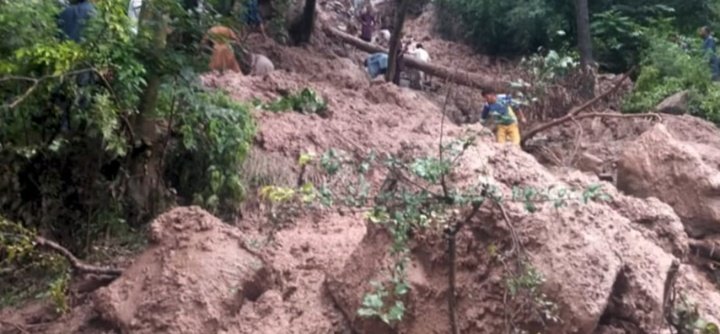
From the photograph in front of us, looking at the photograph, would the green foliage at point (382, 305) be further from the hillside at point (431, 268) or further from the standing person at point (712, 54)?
the standing person at point (712, 54)

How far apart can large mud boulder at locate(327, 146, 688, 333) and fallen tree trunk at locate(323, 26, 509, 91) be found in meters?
10.0

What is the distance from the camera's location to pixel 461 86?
1692 cm

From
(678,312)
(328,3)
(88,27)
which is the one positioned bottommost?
(328,3)

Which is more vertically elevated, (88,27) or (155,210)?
(88,27)

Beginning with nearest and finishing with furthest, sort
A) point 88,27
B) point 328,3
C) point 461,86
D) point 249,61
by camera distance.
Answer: point 88,27
point 249,61
point 461,86
point 328,3

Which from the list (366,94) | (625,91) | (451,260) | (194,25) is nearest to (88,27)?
(194,25)

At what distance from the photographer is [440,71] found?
57.4 feet

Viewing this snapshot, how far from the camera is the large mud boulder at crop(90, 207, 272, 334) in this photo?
5.66 metres

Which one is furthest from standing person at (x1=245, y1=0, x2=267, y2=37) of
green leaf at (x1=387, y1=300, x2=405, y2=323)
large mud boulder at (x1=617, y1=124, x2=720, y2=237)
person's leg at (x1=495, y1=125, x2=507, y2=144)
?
green leaf at (x1=387, y1=300, x2=405, y2=323)

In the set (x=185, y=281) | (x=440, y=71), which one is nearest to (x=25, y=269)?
(x=185, y=281)

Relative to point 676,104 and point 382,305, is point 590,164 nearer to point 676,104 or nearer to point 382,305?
point 676,104

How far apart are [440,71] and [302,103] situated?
23.9ft

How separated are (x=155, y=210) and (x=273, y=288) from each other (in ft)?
6.17

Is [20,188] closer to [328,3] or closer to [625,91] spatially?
[625,91]
